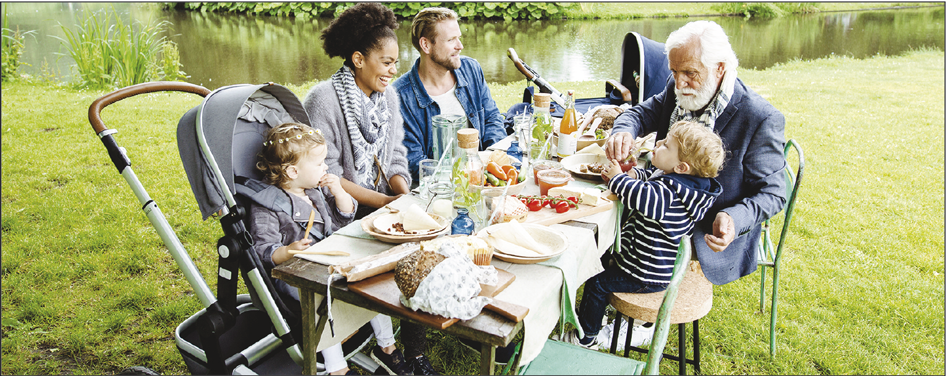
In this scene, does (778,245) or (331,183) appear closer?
(331,183)

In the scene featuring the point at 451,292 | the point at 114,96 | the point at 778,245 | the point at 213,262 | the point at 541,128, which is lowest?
the point at 213,262

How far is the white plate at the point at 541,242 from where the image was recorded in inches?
74.6

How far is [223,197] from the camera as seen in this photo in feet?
7.19

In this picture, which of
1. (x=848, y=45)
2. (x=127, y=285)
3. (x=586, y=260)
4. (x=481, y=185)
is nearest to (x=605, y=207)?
(x=586, y=260)

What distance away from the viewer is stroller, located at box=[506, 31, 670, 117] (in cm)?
469

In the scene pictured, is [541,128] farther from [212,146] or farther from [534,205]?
[212,146]

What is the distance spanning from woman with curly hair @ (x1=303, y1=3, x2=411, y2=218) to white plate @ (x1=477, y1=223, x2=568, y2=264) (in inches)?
45.0

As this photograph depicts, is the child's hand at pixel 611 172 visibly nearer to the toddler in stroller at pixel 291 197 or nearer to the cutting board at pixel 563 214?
the cutting board at pixel 563 214

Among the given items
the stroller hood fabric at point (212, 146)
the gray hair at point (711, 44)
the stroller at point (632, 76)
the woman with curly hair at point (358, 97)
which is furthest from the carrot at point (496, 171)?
the stroller at point (632, 76)

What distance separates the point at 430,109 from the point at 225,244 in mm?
2253

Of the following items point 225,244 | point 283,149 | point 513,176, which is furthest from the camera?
point 513,176

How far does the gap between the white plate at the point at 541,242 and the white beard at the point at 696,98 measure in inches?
52.4

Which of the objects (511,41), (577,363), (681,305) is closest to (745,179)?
(681,305)

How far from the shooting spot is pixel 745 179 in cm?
272
